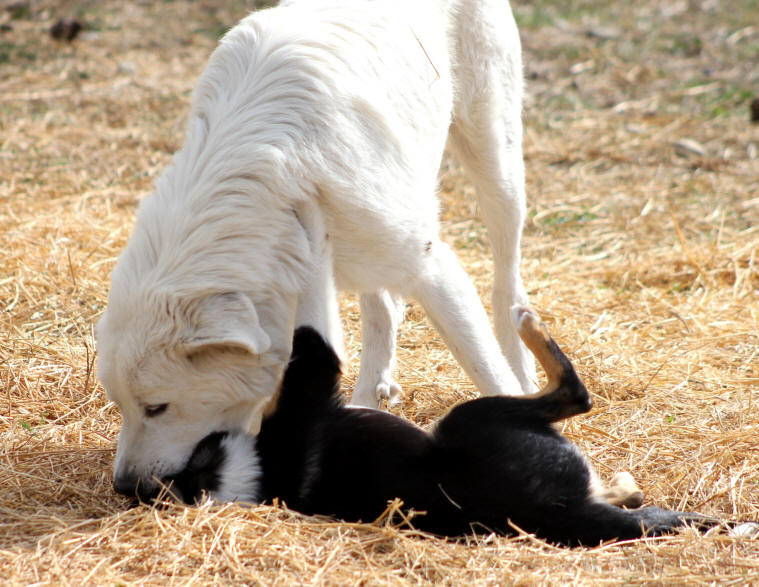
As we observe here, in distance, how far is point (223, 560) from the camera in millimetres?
2975

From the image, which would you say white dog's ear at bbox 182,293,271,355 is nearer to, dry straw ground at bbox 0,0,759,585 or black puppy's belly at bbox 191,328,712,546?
black puppy's belly at bbox 191,328,712,546

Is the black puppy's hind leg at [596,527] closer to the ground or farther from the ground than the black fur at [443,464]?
closer to the ground

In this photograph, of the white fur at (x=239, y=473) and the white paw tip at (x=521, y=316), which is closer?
the white fur at (x=239, y=473)

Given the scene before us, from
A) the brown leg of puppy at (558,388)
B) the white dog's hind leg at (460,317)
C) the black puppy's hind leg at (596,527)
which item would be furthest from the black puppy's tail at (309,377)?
the black puppy's hind leg at (596,527)

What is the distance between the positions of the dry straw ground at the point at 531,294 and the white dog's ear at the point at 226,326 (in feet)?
2.05

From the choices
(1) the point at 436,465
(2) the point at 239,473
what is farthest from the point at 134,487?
(1) the point at 436,465

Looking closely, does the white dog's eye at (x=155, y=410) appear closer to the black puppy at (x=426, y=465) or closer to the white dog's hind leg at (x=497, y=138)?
the black puppy at (x=426, y=465)

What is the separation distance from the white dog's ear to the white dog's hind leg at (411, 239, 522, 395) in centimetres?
83

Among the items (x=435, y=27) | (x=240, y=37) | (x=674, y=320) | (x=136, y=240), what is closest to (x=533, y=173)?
(x=674, y=320)

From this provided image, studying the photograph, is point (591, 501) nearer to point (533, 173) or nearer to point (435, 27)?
point (435, 27)

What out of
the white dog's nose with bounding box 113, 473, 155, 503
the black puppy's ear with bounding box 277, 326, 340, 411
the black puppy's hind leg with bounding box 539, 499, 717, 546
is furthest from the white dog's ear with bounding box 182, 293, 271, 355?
the black puppy's hind leg with bounding box 539, 499, 717, 546

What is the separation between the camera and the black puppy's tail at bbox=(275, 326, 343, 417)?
327 cm

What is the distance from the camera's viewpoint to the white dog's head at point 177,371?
3.09m

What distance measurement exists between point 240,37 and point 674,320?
11.3ft
